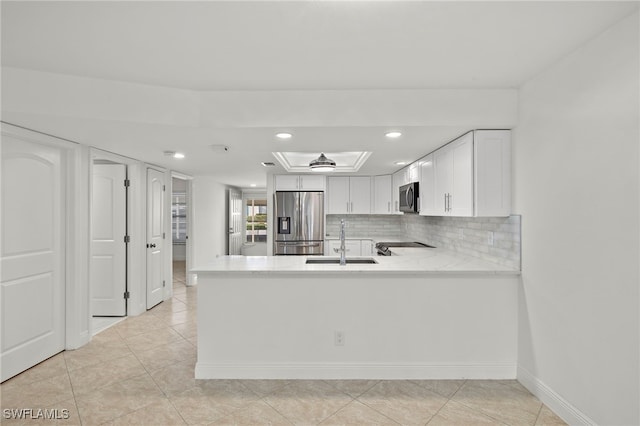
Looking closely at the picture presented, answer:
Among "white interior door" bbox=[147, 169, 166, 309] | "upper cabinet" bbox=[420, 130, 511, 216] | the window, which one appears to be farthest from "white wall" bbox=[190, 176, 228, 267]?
"upper cabinet" bbox=[420, 130, 511, 216]

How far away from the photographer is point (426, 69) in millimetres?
2260

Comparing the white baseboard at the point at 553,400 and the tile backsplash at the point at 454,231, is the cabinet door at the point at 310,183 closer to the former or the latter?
the tile backsplash at the point at 454,231

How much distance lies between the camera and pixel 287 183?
5.70 m

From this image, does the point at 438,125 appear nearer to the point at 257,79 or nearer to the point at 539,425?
the point at 257,79

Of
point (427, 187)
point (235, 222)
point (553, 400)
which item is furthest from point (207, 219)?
point (553, 400)

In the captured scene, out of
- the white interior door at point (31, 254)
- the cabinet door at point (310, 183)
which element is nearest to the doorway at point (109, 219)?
the white interior door at point (31, 254)

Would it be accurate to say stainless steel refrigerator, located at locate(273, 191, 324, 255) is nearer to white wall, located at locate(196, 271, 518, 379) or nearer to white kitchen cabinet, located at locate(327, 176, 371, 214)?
white kitchen cabinet, located at locate(327, 176, 371, 214)

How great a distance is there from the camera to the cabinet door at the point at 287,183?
5.68 metres

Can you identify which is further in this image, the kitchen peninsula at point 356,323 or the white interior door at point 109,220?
the white interior door at point 109,220

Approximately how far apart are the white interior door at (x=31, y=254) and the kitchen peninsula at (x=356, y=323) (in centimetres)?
155

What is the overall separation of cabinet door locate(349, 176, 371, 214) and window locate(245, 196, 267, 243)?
3.65 m

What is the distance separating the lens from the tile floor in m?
2.18

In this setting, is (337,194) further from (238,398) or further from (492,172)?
(238,398)

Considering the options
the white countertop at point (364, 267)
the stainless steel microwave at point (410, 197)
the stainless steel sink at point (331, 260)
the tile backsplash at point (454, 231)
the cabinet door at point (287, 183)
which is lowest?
the stainless steel sink at point (331, 260)
